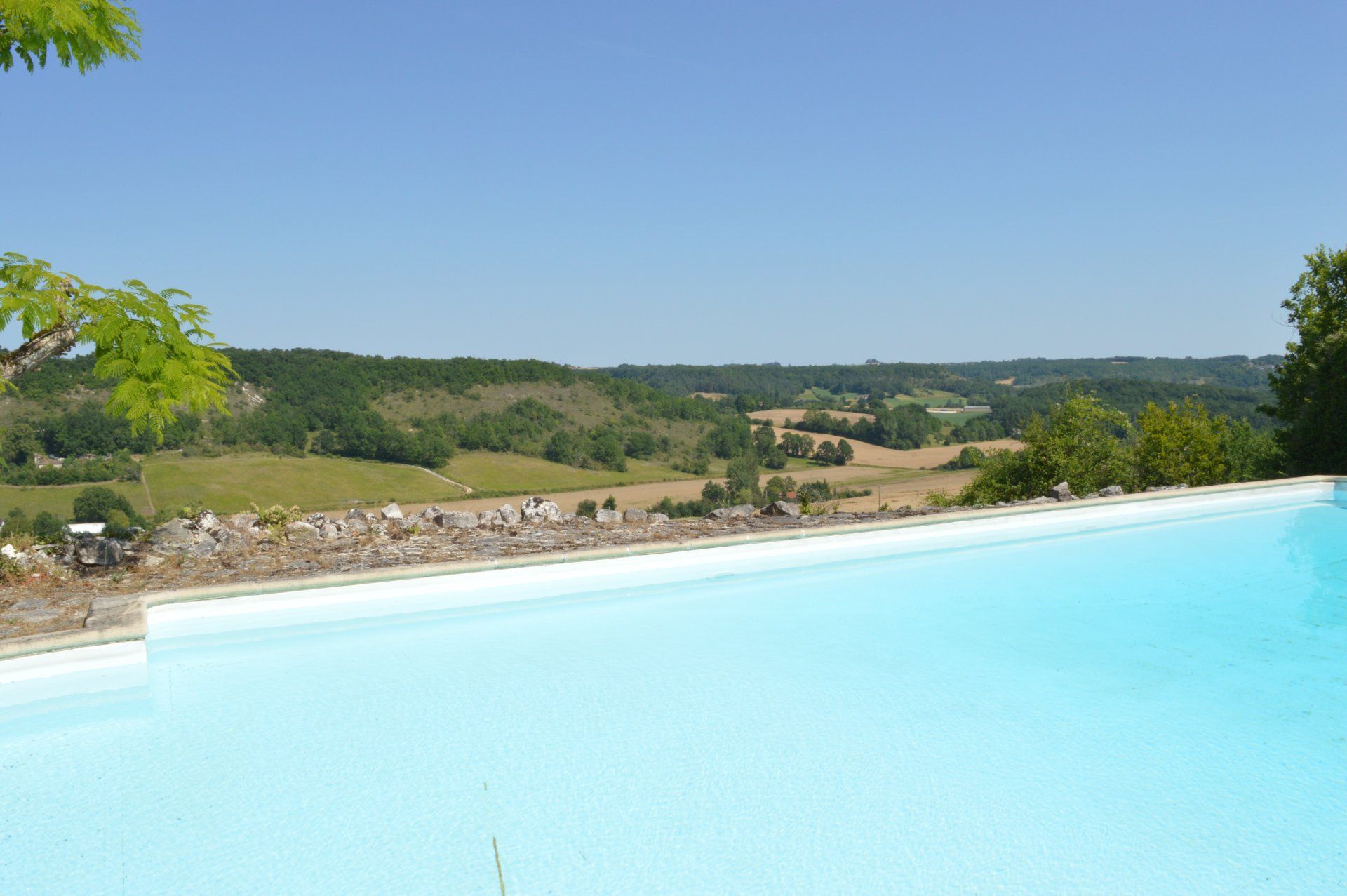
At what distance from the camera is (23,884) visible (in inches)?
102

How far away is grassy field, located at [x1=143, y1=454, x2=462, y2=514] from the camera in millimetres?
26188

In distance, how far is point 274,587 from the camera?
488 cm

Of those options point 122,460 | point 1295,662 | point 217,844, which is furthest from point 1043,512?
point 122,460

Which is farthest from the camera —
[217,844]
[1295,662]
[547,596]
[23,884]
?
[547,596]

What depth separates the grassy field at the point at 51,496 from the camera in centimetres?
1650

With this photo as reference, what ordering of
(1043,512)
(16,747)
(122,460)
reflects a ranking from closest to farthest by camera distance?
(16,747) < (1043,512) < (122,460)

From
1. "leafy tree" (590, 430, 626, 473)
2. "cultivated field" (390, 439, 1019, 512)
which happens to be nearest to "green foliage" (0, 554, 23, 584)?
"cultivated field" (390, 439, 1019, 512)

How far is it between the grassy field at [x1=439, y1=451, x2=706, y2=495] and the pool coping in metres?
32.4

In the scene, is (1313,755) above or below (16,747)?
below

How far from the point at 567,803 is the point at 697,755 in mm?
635

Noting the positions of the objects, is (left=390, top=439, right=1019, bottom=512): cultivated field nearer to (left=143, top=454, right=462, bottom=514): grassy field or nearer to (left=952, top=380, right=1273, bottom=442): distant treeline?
(left=143, top=454, right=462, bottom=514): grassy field

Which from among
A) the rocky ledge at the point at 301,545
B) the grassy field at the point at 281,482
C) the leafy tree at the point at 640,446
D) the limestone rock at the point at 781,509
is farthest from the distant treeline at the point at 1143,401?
the grassy field at the point at 281,482

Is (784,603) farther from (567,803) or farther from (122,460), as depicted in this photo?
(122,460)

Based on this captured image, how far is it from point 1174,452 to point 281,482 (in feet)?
89.5
